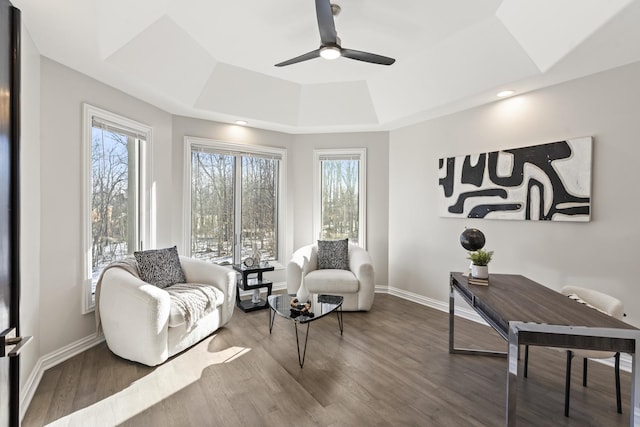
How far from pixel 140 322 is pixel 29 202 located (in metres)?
1.21

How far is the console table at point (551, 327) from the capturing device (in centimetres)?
145

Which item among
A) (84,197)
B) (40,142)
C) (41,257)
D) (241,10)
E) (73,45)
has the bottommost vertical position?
(41,257)

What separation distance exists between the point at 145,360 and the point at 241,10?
9.87 ft

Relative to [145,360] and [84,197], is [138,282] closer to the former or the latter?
[145,360]

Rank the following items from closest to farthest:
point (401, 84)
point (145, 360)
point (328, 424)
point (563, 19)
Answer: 1. point (328, 424)
2. point (563, 19)
3. point (145, 360)
4. point (401, 84)

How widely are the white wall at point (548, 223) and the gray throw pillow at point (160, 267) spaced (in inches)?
121

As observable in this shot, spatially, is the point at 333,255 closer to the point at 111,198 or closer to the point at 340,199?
the point at 340,199

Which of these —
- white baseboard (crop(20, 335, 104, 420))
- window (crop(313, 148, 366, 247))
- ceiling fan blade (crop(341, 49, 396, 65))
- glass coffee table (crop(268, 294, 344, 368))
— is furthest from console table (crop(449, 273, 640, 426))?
white baseboard (crop(20, 335, 104, 420))

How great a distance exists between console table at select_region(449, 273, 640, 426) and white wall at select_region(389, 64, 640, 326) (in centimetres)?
102

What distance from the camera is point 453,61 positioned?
3.04 metres

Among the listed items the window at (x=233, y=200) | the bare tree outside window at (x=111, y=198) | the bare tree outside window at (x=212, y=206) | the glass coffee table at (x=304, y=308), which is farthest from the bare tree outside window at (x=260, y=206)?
the glass coffee table at (x=304, y=308)

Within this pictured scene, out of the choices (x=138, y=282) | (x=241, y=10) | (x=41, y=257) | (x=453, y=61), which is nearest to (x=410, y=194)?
(x=453, y=61)

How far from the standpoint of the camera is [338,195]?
4.92 metres

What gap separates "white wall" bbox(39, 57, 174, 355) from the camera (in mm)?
2486
